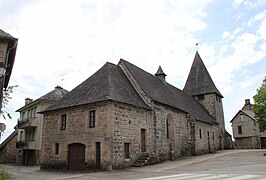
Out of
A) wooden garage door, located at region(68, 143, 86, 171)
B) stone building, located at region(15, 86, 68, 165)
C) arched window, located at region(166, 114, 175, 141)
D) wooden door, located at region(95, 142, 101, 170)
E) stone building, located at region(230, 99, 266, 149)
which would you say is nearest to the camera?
wooden door, located at region(95, 142, 101, 170)

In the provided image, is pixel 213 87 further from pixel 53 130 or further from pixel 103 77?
pixel 53 130

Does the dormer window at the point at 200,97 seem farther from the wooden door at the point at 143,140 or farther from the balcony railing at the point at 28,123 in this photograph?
the balcony railing at the point at 28,123

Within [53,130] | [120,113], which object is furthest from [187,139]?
[53,130]

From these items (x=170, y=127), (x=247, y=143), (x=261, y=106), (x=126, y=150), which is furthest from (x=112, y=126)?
(x=247, y=143)

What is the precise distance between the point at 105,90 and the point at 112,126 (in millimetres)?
2642

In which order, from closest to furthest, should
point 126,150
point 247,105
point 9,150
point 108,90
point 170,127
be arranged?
point 126,150 → point 108,90 → point 170,127 → point 9,150 → point 247,105

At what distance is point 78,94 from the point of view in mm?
19516

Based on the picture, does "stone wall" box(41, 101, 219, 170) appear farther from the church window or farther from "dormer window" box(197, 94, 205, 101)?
"dormer window" box(197, 94, 205, 101)

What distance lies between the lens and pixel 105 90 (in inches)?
693

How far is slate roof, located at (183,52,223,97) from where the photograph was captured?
118 feet

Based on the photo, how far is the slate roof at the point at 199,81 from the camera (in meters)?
35.9

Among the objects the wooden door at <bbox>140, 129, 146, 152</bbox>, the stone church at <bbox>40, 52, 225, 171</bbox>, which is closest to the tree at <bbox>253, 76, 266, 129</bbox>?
the stone church at <bbox>40, 52, 225, 171</bbox>

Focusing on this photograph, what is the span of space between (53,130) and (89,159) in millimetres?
4470

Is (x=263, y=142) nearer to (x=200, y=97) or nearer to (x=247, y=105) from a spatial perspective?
(x=247, y=105)
